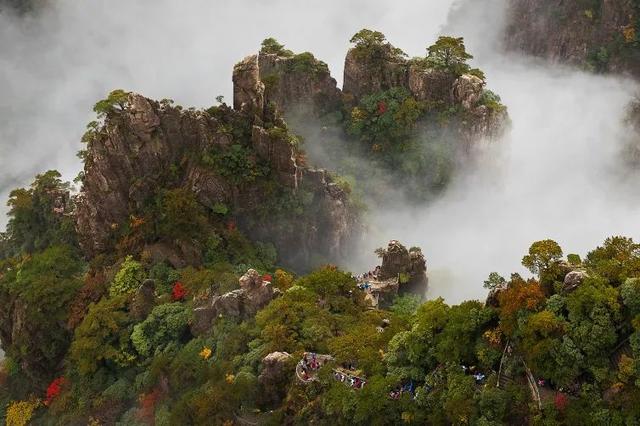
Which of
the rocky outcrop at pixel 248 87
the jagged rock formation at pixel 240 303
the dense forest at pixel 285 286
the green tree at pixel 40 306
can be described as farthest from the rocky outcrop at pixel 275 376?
the rocky outcrop at pixel 248 87

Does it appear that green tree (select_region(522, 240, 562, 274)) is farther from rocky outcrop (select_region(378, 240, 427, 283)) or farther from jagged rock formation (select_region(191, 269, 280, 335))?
rocky outcrop (select_region(378, 240, 427, 283))

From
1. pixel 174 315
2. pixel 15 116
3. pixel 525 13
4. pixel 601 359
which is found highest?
pixel 15 116

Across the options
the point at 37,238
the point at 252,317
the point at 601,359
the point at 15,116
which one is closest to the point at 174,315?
the point at 252,317

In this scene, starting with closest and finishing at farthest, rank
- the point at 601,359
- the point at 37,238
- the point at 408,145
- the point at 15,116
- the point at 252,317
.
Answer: the point at 601,359
the point at 252,317
the point at 37,238
the point at 408,145
the point at 15,116

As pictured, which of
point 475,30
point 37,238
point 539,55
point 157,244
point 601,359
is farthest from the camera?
point 475,30

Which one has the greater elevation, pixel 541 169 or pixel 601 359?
pixel 541 169

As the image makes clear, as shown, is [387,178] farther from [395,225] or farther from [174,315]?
[174,315]

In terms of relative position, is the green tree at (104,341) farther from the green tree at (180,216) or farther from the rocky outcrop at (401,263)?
the rocky outcrop at (401,263)
